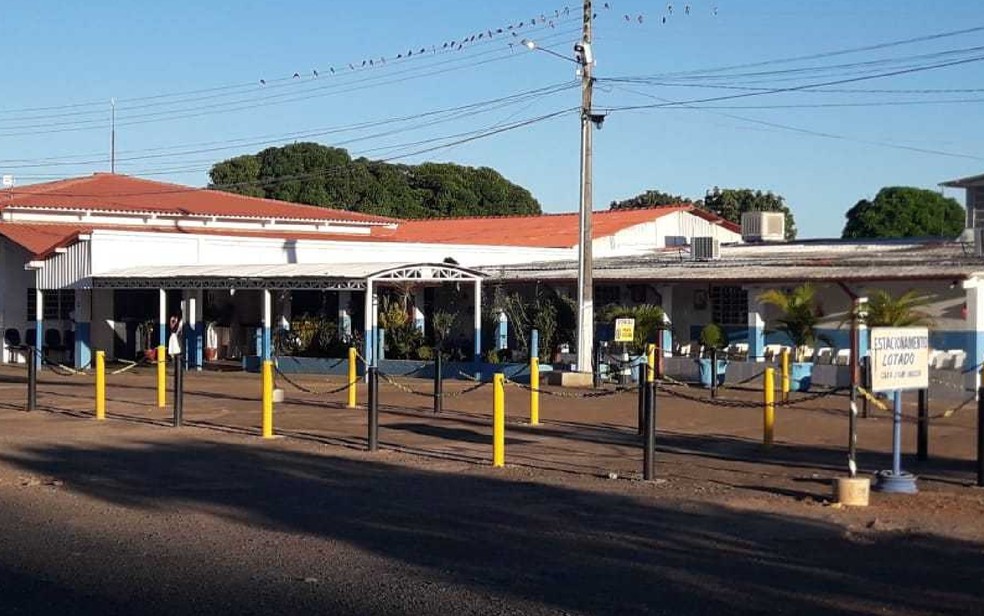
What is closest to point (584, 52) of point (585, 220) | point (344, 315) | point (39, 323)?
point (585, 220)

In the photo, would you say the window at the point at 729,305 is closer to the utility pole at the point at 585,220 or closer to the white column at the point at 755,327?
the white column at the point at 755,327

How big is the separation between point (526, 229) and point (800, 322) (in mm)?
25281

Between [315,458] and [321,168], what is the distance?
233ft

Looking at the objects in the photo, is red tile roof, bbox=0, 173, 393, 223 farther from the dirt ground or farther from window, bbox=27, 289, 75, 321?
the dirt ground

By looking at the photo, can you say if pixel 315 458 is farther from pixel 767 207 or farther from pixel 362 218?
pixel 767 207

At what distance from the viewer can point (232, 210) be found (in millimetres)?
48062

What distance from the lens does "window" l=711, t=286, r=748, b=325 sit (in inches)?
1254

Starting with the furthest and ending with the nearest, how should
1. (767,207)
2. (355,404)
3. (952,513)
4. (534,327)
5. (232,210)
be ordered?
(767,207) → (232,210) → (534,327) → (355,404) → (952,513)

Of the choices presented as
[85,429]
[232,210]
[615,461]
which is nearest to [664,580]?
[615,461]

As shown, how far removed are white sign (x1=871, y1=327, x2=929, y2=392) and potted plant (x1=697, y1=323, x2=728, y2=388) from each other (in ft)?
46.2

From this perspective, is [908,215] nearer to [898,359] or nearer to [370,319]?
[370,319]

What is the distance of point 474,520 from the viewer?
12.0 m

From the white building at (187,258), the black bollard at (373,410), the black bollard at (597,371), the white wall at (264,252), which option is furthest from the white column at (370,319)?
the black bollard at (373,410)

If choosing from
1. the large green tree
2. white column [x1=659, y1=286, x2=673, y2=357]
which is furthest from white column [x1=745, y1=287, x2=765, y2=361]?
the large green tree
